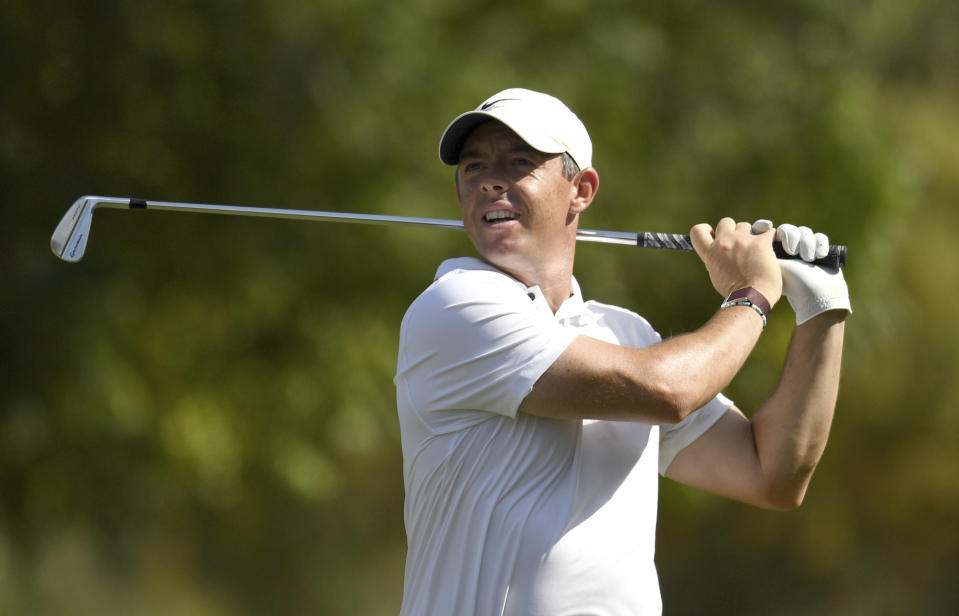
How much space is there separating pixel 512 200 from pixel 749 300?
539 millimetres

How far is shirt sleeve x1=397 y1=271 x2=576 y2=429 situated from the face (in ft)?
0.57

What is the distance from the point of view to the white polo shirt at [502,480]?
2.72m

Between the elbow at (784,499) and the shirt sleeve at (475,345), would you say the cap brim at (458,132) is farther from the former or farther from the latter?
the elbow at (784,499)

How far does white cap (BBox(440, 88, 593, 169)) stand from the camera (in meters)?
3.03

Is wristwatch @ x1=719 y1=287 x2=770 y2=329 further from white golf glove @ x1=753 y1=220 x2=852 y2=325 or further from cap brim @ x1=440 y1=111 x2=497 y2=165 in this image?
cap brim @ x1=440 y1=111 x2=497 y2=165

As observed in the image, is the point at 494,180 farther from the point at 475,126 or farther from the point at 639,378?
the point at 639,378

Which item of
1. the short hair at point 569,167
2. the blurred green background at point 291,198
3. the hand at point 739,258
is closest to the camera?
the hand at point 739,258

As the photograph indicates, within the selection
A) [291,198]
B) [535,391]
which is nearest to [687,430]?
[535,391]

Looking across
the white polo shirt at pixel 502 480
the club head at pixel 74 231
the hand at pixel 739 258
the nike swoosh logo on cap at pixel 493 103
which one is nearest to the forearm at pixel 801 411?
the hand at pixel 739 258

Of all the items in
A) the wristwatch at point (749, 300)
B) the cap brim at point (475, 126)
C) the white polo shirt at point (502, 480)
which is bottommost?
the white polo shirt at point (502, 480)

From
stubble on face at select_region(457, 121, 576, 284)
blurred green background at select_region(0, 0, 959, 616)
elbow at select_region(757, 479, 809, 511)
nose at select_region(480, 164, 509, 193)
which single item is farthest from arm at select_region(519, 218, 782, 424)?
blurred green background at select_region(0, 0, 959, 616)

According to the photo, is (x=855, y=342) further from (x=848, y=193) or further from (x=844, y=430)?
(x=844, y=430)

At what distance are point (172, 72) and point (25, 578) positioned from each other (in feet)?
10.6

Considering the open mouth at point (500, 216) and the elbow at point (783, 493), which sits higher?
the open mouth at point (500, 216)
